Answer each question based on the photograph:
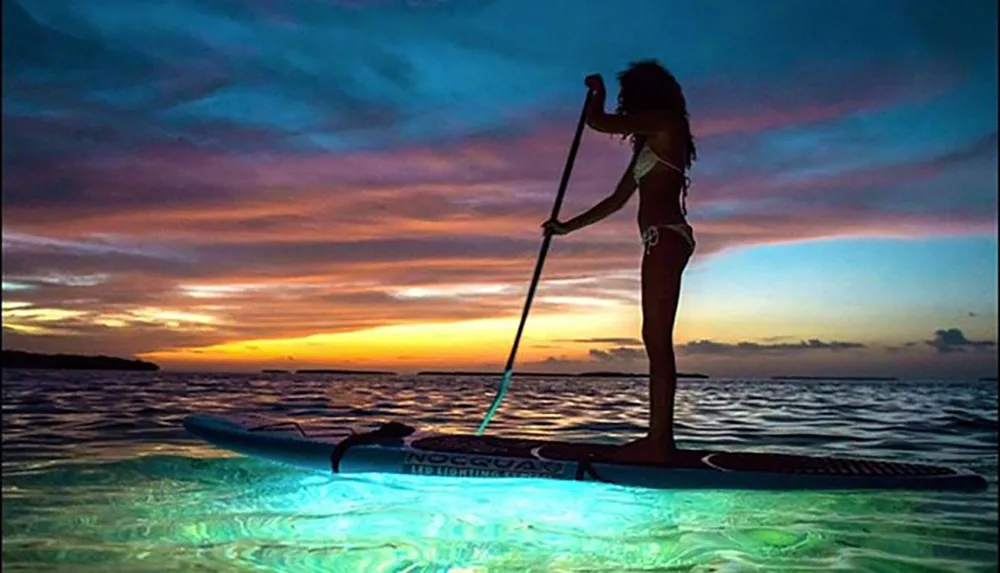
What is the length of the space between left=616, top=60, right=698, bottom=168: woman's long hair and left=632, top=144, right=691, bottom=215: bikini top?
0.44 ft

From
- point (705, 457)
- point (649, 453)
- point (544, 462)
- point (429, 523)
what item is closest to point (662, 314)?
point (649, 453)

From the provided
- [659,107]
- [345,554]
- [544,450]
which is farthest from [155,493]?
[659,107]

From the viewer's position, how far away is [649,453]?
5.64 metres

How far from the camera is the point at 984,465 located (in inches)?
289

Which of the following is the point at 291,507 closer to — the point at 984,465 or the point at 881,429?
the point at 984,465

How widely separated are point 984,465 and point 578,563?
16.9ft

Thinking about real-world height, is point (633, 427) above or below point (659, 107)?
below

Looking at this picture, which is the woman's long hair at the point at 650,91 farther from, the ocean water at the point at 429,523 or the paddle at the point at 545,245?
the ocean water at the point at 429,523

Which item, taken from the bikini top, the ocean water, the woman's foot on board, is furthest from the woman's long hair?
the ocean water

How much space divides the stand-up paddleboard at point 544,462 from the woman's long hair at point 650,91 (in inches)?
78.7

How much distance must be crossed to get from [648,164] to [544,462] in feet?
6.99

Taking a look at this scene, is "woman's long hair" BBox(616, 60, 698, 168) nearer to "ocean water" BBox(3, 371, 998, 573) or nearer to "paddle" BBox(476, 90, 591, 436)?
"paddle" BBox(476, 90, 591, 436)

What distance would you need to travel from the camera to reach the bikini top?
17.5ft

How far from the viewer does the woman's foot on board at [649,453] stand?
18.4 feet
